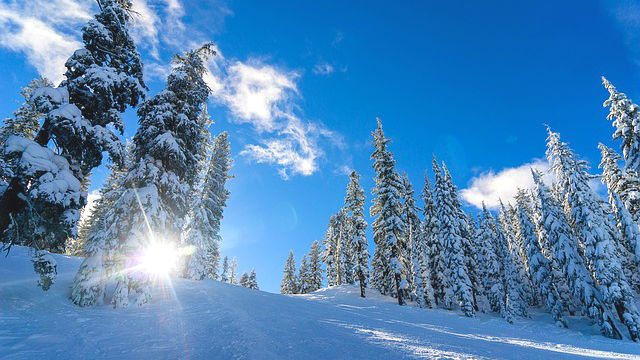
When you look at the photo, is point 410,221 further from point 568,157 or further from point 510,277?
point 568,157

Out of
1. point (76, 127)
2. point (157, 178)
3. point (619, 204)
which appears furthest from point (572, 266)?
→ point (76, 127)

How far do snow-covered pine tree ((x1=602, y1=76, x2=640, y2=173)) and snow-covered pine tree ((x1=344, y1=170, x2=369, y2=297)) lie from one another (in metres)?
25.8

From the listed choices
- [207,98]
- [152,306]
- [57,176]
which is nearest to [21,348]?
[57,176]

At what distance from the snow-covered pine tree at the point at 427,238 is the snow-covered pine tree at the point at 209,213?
26.5m

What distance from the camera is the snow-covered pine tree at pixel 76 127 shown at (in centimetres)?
870

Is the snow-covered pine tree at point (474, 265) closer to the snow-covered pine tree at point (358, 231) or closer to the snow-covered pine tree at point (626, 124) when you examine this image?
the snow-covered pine tree at point (358, 231)

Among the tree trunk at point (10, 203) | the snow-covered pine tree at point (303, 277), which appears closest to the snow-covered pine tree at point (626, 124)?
the tree trunk at point (10, 203)

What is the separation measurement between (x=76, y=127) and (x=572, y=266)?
127 feet

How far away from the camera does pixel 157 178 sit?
1456 centimetres

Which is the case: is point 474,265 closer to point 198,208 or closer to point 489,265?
point 489,265

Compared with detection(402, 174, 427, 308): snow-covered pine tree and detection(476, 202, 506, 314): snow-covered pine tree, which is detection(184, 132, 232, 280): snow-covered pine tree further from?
detection(476, 202, 506, 314): snow-covered pine tree

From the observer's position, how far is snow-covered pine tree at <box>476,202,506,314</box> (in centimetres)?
3902

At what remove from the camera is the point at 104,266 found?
479 inches

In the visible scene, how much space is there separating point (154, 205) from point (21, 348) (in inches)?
315
